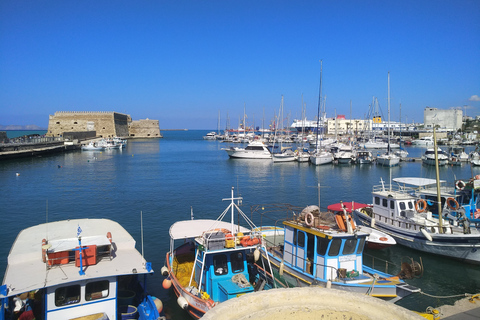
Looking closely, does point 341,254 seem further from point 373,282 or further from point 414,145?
point 414,145

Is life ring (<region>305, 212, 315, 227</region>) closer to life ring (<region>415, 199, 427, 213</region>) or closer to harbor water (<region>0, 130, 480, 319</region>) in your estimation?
harbor water (<region>0, 130, 480, 319</region>)

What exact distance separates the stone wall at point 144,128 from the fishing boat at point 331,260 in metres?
142

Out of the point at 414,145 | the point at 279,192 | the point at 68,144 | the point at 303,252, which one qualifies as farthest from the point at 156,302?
the point at 414,145

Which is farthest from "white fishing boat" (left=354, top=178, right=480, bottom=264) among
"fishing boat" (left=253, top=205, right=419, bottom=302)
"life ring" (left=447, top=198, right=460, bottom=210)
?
"fishing boat" (left=253, top=205, right=419, bottom=302)

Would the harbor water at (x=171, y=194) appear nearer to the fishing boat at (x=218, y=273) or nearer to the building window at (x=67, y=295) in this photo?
the fishing boat at (x=218, y=273)

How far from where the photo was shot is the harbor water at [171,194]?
1772 centimetres

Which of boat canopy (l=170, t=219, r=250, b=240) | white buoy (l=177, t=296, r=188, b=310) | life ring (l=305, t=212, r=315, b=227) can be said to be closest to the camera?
white buoy (l=177, t=296, r=188, b=310)

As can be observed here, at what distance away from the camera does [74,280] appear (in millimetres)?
9797

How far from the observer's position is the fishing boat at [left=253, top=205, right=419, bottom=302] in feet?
39.4

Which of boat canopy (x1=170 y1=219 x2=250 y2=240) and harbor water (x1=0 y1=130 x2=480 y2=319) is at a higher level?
boat canopy (x1=170 y1=219 x2=250 y2=240)

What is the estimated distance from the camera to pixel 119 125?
129m

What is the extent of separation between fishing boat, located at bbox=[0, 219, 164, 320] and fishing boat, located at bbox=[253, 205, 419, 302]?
472 centimetres

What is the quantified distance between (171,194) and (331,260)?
2507 cm

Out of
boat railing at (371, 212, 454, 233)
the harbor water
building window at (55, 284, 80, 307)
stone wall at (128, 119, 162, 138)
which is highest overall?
stone wall at (128, 119, 162, 138)
